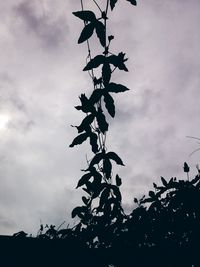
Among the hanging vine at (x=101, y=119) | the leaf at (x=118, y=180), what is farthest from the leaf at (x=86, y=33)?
the leaf at (x=118, y=180)

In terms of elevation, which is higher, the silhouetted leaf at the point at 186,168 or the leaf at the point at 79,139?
the silhouetted leaf at the point at 186,168

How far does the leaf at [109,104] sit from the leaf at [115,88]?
6 cm

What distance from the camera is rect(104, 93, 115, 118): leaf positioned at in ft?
9.41

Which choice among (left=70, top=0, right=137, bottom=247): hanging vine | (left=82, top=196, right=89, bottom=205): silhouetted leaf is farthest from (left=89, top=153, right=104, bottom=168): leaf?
(left=82, top=196, right=89, bottom=205): silhouetted leaf

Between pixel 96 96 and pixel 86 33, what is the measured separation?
0.57 meters

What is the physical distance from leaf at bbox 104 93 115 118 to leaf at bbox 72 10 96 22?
704mm

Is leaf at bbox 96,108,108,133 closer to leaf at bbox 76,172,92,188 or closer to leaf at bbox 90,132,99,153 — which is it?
leaf at bbox 90,132,99,153

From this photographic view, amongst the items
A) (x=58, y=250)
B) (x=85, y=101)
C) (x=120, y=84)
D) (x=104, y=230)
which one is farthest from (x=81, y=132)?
(x=58, y=250)

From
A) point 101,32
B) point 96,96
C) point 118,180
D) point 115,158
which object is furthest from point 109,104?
point 118,180

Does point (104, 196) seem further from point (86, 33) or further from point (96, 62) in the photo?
point (86, 33)

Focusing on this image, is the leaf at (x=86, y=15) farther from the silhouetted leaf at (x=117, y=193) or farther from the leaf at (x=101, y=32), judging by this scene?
the silhouetted leaf at (x=117, y=193)

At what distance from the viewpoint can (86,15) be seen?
2.83m

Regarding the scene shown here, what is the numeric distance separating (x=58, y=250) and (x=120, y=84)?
1.76 meters

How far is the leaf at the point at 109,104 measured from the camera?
287 cm
